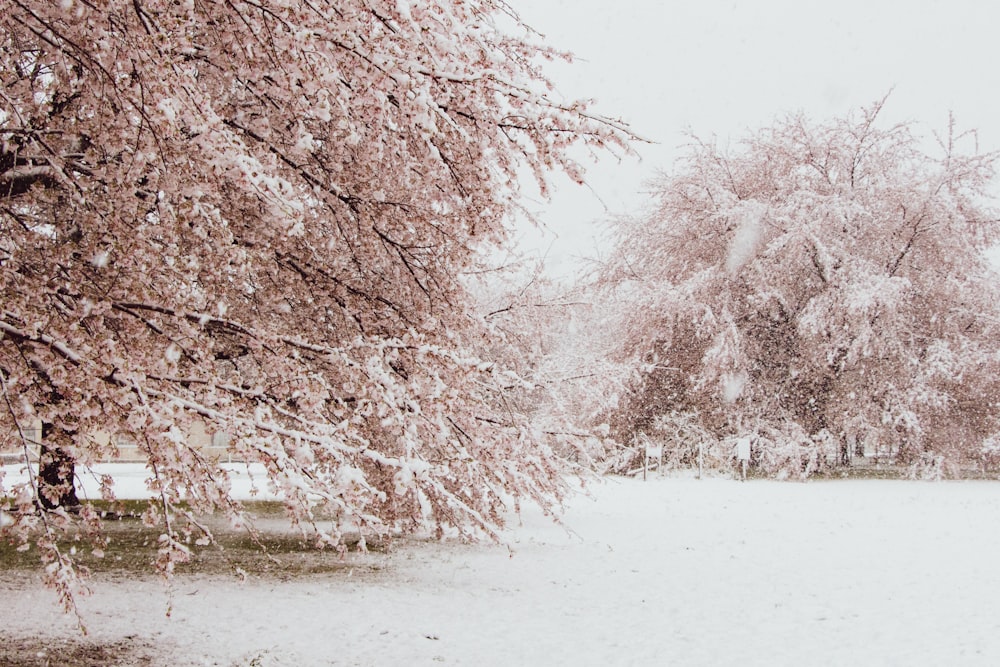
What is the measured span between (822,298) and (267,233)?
1601 cm

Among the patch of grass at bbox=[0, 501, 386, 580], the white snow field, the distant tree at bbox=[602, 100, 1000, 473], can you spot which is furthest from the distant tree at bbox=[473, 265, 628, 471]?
the distant tree at bbox=[602, 100, 1000, 473]

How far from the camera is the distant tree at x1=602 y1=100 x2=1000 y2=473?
60.7ft

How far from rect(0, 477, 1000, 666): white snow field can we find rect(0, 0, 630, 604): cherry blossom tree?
1056mm

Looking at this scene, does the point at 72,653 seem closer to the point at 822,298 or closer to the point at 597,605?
the point at 597,605

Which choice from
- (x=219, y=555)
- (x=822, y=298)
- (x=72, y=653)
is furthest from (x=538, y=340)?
(x=822, y=298)

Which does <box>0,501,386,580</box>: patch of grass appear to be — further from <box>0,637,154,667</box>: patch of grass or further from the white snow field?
<box>0,637,154,667</box>: patch of grass

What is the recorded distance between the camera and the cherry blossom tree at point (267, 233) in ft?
12.0

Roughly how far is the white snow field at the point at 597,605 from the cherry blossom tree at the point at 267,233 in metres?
1.06

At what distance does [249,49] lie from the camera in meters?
4.37

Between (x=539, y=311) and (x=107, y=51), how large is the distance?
7476 mm

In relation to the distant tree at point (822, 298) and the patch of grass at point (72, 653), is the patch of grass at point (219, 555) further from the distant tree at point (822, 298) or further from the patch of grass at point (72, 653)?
the distant tree at point (822, 298)

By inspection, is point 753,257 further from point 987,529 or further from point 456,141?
point 456,141

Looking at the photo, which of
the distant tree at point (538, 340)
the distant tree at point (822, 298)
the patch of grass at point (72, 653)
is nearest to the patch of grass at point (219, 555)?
the patch of grass at point (72, 653)

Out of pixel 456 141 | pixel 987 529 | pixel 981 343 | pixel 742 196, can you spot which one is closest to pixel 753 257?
pixel 742 196
